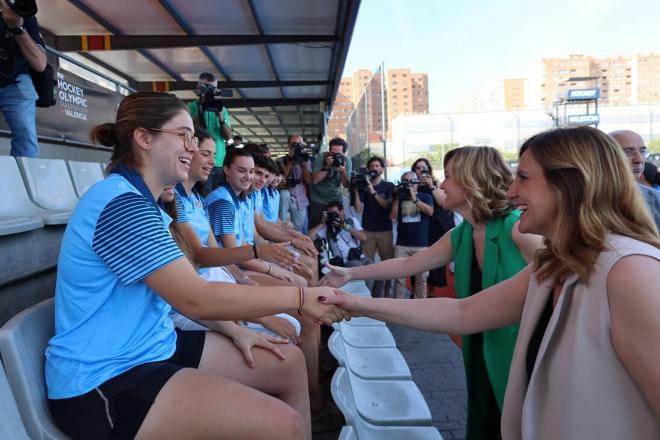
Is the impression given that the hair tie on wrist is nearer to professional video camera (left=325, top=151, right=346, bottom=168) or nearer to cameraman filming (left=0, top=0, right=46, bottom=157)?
cameraman filming (left=0, top=0, right=46, bottom=157)

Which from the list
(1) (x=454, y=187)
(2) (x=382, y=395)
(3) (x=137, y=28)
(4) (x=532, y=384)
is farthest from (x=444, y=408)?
(3) (x=137, y=28)

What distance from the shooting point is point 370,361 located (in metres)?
2.78

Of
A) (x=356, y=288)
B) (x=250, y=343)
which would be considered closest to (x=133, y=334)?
(x=250, y=343)

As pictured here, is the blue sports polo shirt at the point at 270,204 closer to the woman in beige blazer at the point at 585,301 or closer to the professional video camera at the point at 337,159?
the professional video camera at the point at 337,159

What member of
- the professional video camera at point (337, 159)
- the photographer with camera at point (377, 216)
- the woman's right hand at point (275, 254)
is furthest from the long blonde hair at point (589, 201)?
the professional video camera at point (337, 159)

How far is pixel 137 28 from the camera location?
839cm

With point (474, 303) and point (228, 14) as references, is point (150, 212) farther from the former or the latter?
point (228, 14)

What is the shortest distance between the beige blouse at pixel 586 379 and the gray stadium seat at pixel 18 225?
6.76 feet

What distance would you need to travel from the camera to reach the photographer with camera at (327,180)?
6.15 meters

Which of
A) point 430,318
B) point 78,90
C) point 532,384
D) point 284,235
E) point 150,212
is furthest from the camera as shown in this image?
point 78,90

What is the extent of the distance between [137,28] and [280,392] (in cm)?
837

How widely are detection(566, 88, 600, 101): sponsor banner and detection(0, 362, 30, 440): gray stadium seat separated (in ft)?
197

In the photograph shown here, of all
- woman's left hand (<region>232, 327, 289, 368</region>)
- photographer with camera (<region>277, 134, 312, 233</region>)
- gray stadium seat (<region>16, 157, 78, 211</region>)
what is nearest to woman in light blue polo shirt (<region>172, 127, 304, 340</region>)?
woman's left hand (<region>232, 327, 289, 368</region>)

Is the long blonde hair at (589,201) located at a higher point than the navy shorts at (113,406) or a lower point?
higher
